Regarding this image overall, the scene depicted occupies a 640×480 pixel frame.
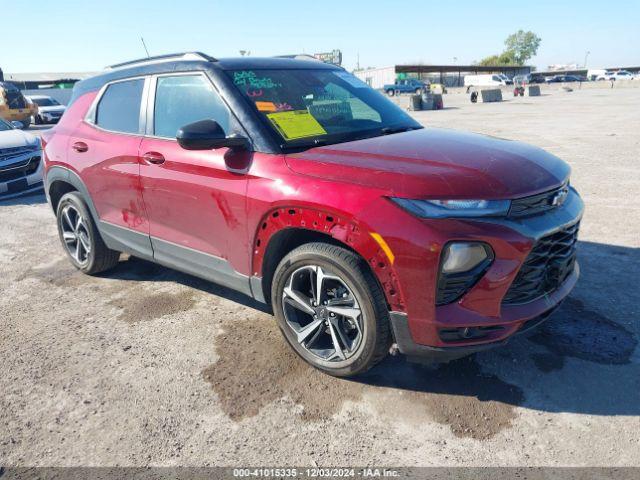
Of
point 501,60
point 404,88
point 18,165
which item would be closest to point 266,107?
point 18,165

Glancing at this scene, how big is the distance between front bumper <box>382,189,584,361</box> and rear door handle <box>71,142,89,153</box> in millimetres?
3140

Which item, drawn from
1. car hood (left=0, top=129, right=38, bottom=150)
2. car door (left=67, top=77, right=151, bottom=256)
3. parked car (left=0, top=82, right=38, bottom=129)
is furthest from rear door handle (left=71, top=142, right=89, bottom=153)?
parked car (left=0, top=82, right=38, bottom=129)

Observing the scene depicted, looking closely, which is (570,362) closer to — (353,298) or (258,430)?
(353,298)

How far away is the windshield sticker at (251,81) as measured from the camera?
328 centimetres

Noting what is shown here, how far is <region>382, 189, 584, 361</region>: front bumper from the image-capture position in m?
2.37

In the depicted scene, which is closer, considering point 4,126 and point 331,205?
point 331,205

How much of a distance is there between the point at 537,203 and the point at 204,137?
1865 millimetres

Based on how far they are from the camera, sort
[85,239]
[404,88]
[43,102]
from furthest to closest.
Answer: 1. [404,88]
2. [43,102]
3. [85,239]

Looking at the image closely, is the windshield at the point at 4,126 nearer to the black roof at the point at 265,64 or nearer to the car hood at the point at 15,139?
the car hood at the point at 15,139

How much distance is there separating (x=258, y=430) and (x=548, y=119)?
742 inches

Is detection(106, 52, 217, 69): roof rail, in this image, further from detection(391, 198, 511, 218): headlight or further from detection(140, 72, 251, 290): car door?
detection(391, 198, 511, 218): headlight

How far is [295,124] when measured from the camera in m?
3.16

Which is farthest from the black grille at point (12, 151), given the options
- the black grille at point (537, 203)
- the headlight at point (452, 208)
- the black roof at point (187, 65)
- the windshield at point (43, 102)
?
the windshield at point (43, 102)

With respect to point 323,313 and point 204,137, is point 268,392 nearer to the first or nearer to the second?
point 323,313
